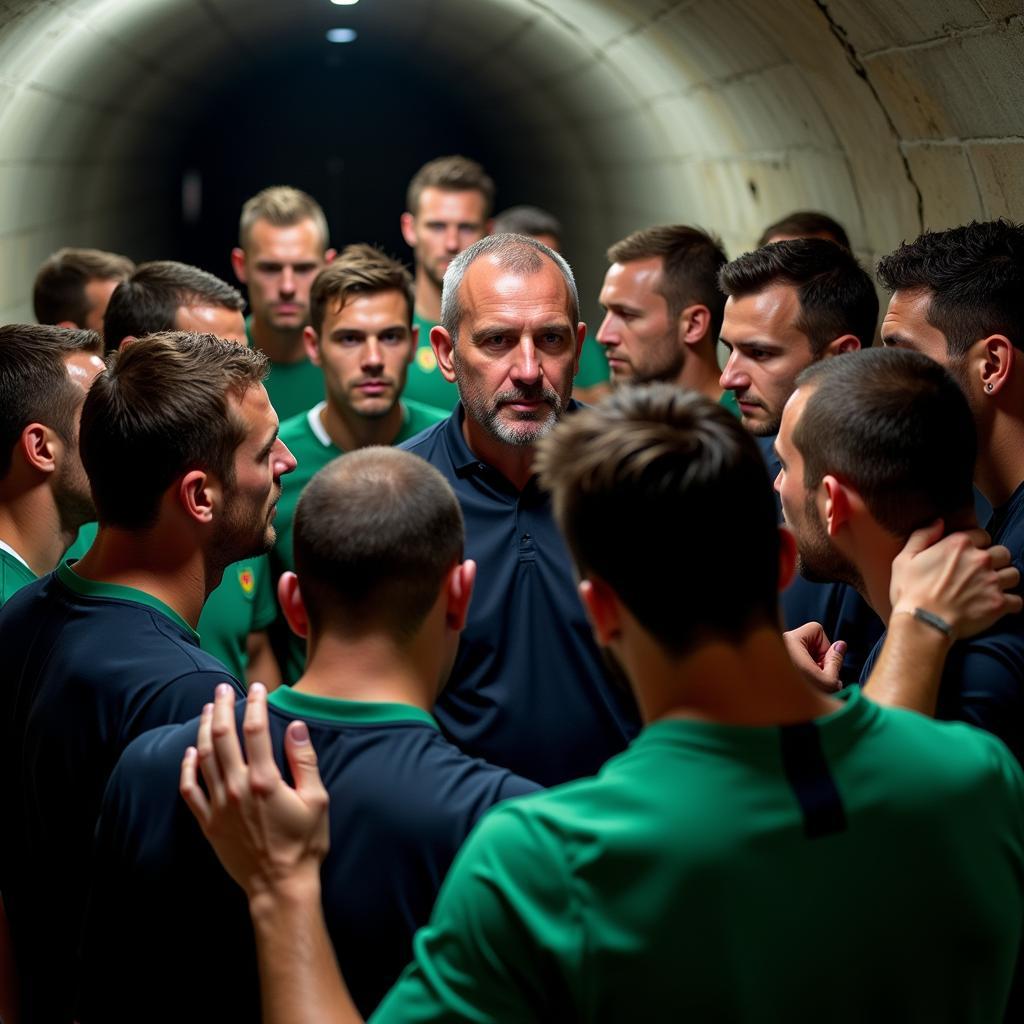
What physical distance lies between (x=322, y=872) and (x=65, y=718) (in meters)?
0.84

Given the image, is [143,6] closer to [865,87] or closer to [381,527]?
[865,87]

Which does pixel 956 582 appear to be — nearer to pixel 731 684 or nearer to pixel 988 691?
pixel 988 691

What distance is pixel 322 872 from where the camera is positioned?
2.14 metres

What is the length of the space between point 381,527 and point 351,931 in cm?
66

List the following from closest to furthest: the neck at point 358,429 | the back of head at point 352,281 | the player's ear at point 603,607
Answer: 1. the player's ear at point 603,607
2. the neck at point 358,429
3. the back of head at point 352,281

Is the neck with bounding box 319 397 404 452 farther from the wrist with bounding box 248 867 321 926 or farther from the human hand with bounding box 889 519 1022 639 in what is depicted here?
the wrist with bounding box 248 867 321 926

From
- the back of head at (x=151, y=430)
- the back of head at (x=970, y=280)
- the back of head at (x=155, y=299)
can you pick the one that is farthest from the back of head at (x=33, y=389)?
the back of head at (x=970, y=280)

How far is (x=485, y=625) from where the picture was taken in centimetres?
341

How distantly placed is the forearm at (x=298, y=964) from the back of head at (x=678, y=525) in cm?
68

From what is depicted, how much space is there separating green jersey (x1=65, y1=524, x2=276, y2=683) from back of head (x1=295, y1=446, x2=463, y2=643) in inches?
94.5

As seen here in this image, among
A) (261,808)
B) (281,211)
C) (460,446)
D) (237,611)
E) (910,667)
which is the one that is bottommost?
(237,611)

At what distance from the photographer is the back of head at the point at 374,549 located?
2.30m

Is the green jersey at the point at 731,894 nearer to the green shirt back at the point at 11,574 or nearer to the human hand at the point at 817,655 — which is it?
the human hand at the point at 817,655

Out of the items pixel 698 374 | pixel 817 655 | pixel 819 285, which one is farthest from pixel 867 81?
pixel 817 655
